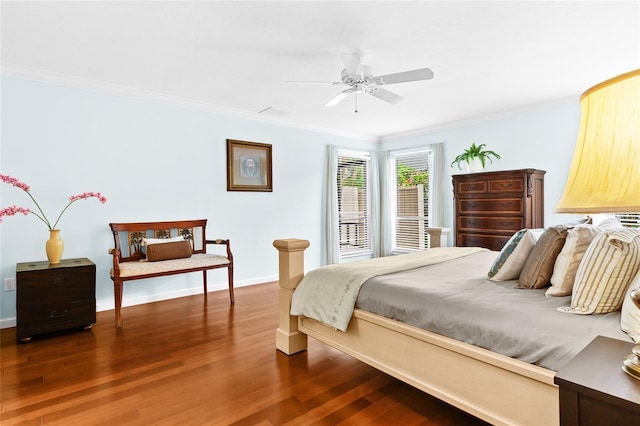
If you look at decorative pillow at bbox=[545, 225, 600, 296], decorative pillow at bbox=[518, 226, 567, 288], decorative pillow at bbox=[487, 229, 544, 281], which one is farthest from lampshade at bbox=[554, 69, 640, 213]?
decorative pillow at bbox=[487, 229, 544, 281]

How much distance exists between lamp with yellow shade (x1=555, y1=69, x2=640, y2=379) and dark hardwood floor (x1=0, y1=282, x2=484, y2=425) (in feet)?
4.86

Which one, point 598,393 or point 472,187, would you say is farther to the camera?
point 472,187

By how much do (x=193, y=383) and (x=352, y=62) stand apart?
2669 mm

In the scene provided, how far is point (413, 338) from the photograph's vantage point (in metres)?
1.84

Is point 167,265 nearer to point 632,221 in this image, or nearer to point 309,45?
point 309,45

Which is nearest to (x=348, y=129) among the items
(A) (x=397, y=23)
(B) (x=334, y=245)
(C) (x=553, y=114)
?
(B) (x=334, y=245)

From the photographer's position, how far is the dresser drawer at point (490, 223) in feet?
13.6

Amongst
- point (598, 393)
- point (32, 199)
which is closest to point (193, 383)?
point (598, 393)

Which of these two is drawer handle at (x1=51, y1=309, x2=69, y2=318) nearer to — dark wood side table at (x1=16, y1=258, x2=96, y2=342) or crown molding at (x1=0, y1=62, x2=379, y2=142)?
dark wood side table at (x1=16, y1=258, x2=96, y2=342)

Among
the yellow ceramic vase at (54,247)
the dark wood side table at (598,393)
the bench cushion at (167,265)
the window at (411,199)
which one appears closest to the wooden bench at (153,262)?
the bench cushion at (167,265)

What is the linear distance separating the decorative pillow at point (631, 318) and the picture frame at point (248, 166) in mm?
4102

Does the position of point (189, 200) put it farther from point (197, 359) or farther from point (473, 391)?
point (473, 391)

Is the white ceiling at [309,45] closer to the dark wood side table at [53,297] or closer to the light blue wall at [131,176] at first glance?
the light blue wall at [131,176]

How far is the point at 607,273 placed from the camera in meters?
1.41
